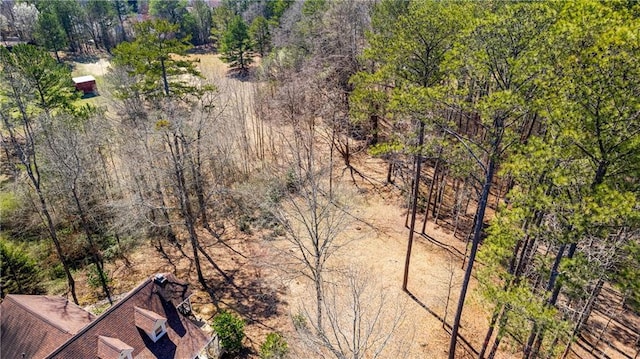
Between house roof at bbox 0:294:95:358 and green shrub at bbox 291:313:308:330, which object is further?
green shrub at bbox 291:313:308:330

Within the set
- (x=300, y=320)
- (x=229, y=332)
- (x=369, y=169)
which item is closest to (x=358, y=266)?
(x=300, y=320)

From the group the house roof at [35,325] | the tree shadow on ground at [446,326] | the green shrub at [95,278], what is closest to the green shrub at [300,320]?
the tree shadow on ground at [446,326]

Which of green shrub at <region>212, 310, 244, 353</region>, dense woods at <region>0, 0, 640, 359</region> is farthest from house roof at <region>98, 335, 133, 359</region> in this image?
dense woods at <region>0, 0, 640, 359</region>

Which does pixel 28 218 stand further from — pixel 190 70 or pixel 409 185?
pixel 409 185

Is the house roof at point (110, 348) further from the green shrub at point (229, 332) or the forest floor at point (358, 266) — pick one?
the forest floor at point (358, 266)

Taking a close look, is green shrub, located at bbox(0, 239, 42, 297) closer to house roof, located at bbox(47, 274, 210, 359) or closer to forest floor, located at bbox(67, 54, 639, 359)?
forest floor, located at bbox(67, 54, 639, 359)

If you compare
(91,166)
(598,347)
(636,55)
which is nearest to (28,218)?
(91,166)

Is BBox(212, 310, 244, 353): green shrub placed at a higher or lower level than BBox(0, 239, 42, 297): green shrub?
lower
